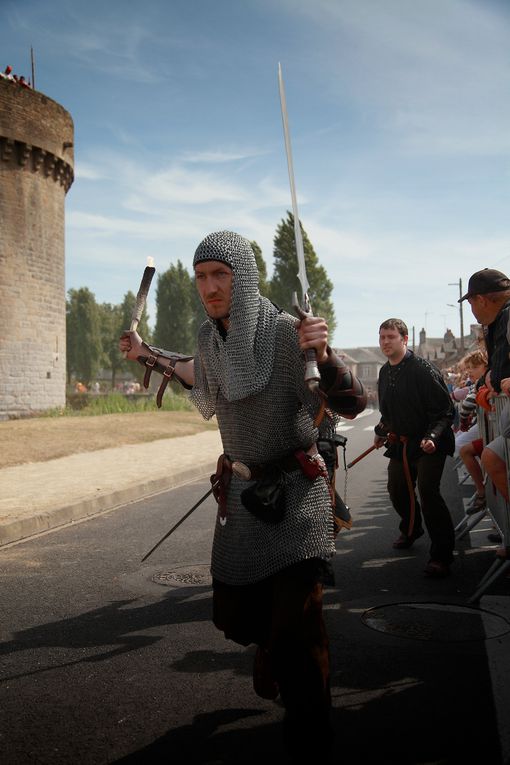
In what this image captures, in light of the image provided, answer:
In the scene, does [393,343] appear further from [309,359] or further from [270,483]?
[309,359]

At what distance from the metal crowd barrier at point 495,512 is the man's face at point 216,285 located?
2609 millimetres

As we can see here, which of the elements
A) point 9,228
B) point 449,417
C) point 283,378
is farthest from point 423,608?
point 9,228

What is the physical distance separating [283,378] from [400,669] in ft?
5.89

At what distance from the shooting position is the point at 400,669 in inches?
152

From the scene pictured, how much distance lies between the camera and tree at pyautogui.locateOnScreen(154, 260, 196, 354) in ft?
260

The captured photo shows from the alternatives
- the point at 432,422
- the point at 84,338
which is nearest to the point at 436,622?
the point at 432,422

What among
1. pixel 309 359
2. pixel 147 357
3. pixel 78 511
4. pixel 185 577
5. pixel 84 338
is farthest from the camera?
pixel 84 338

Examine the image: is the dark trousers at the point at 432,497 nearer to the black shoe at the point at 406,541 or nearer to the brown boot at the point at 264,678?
the black shoe at the point at 406,541

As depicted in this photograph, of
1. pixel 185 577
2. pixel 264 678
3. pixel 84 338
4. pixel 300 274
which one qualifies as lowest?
pixel 185 577

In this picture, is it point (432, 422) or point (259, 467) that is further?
point (432, 422)

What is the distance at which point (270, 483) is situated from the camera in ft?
9.53

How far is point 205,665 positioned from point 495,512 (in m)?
3.25

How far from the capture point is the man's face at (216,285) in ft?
10.1

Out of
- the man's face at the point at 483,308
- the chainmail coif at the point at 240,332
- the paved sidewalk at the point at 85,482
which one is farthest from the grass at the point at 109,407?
the chainmail coif at the point at 240,332
